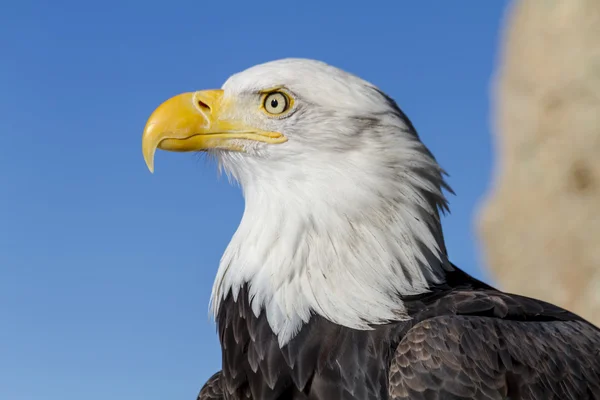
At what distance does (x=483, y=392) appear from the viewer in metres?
3.31

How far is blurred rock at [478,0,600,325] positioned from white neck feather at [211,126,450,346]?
40.1 ft

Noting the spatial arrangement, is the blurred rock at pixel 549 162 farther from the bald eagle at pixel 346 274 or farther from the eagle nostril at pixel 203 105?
the eagle nostril at pixel 203 105

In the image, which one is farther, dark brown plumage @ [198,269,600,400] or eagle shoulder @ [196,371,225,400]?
eagle shoulder @ [196,371,225,400]

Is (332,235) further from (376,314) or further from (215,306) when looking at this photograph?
(215,306)

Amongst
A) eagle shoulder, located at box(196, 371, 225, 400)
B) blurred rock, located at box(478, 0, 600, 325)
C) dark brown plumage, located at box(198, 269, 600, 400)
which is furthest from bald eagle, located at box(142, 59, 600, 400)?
blurred rock, located at box(478, 0, 600, 325)

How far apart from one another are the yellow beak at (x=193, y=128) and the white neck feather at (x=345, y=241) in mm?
411

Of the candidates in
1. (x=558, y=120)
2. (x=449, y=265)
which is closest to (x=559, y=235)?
(x=558, y=120)

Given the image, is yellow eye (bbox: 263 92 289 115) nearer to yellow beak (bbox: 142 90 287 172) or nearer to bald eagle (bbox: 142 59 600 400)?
bald eagle (bbox: 142 59 600 400)

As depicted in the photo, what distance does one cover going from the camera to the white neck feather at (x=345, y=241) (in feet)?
11.9

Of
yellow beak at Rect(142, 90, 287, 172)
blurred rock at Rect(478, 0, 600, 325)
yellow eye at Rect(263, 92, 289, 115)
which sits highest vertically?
blurred rock at Rect(478, 0, 600, 325)

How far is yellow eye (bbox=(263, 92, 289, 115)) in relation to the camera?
4047 mm

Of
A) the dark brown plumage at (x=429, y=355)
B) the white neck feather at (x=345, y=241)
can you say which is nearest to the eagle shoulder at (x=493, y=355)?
the dark brown plumage at (x=429, y=355)

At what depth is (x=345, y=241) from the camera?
3.70 metres

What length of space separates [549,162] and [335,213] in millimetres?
14306
